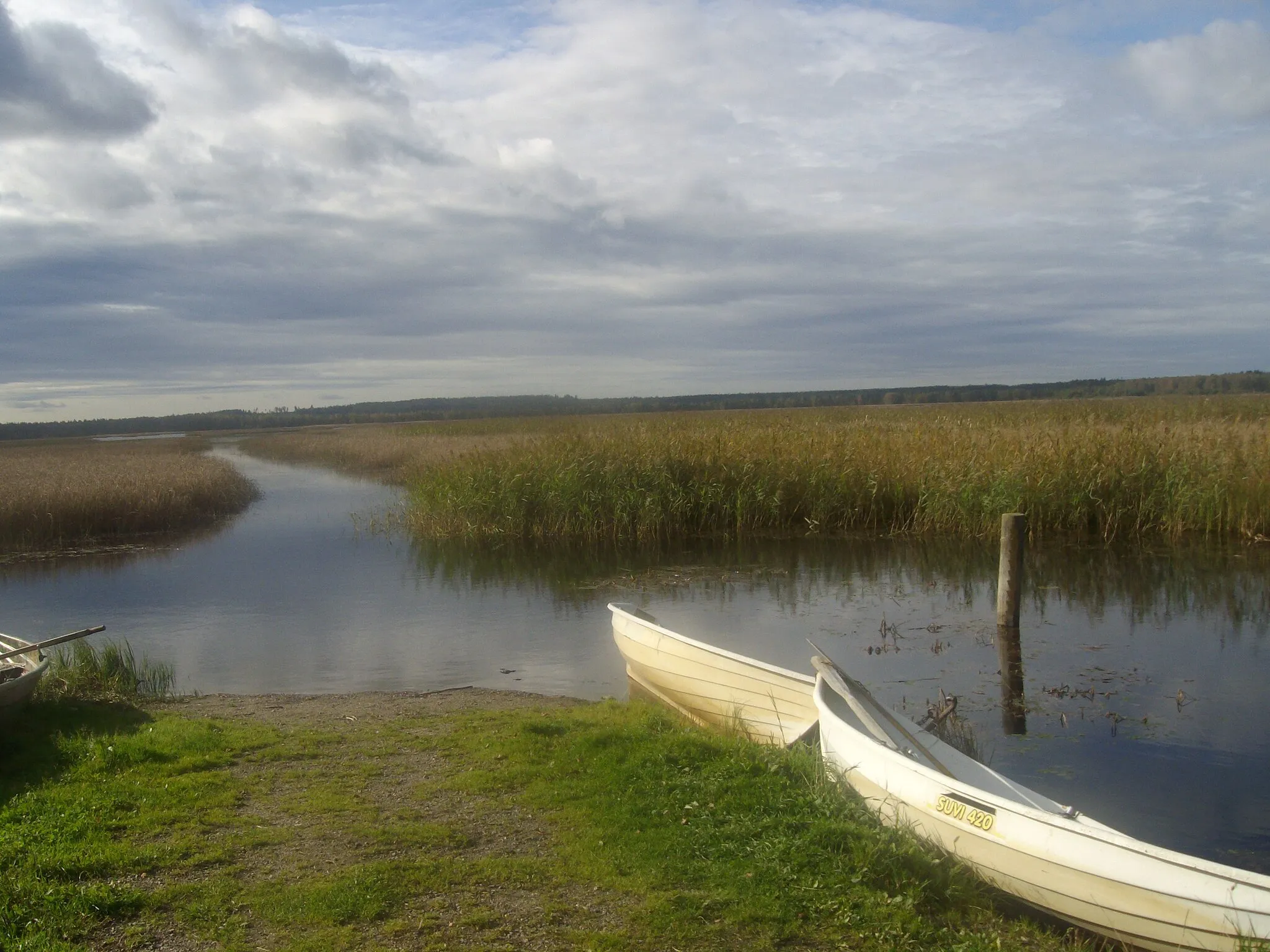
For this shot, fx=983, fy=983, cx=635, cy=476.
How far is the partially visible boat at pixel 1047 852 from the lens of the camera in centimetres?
418

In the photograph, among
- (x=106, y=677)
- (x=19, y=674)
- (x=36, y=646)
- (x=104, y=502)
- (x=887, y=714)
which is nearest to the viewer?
(x=887, y=714)

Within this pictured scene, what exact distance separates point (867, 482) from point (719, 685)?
1212cm

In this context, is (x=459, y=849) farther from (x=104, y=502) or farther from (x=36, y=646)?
(x=104, y=502)

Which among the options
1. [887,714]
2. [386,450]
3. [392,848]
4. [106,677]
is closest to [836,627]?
[887,714]

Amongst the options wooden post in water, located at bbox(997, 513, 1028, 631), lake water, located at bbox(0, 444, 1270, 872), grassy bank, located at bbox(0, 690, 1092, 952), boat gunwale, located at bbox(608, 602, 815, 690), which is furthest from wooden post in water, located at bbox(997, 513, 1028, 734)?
grassy bank, located at bbox(0, 690, 1092, 952)

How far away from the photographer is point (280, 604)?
15156 mm

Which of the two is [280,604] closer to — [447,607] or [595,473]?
[447,607]

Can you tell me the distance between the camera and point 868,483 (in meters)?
19.4

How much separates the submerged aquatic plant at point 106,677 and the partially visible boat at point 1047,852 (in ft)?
22.6

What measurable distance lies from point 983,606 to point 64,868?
11.3 metres

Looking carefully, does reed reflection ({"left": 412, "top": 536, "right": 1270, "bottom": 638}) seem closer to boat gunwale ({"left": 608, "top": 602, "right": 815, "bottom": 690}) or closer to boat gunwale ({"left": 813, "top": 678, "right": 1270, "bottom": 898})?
boat gunwale ({"left": 608, "top": 602, "right": 815, "bottom": 690})

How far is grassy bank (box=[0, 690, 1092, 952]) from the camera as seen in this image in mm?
4480

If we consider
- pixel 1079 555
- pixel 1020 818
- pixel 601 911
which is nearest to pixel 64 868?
pixel 601 911

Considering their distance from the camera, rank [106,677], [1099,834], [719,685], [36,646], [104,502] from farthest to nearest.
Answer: [104,502] → [106,677] → [36,646] → [719,685] → [1099,834]
